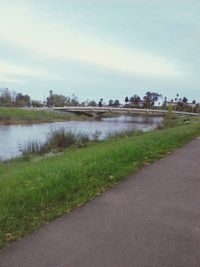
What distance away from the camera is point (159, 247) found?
4.38 metres

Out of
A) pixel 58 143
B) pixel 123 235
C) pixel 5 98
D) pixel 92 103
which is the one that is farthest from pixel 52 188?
pixel 92 103

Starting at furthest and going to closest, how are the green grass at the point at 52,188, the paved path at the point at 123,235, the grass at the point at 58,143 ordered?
the grass at the point at 58,143
the green grass at the point at 52,188
the paved path at the point at 123,235

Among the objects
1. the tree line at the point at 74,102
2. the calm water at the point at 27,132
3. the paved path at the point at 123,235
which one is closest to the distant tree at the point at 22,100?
the tree line at the point at 74,102

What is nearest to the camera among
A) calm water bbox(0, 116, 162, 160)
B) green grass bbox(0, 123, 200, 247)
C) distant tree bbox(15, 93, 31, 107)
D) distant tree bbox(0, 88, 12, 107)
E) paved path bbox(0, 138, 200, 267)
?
paved path bbox(0, 138, 200, 267)

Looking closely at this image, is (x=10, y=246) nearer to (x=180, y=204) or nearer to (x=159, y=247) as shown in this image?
(x=159, y=247)

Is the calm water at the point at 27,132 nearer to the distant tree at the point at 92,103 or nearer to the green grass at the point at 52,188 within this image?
the green grass at the point at 52,188

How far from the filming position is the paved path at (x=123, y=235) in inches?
157

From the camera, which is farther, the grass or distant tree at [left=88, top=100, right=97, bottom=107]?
distant tree at [left=88, top=100, right=97, bottom=107]

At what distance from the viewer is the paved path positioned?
4.00 meters

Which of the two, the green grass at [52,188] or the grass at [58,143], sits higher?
the green grass at [52,188]

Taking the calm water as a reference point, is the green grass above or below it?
above

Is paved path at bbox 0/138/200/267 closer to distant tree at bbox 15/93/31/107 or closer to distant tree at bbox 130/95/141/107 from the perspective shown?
distant tree at bbox 15/93/31/107

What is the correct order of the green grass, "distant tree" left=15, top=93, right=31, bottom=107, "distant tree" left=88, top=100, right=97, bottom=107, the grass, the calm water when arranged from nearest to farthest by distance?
the green grass < the grass < the calm water < "distant tree" left=15, top=93, right=31, bottom=107 < "distant tree" left=88, top=100, right=97, bottom=107

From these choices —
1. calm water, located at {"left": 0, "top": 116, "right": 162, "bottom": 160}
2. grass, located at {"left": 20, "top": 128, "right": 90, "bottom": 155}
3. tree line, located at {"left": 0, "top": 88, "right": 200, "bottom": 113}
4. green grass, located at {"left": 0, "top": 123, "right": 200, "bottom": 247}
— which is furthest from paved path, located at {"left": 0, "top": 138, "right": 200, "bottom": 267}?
tree line, located at {"left": 0, "top": 88, "right": 200, "bottom": 113}
